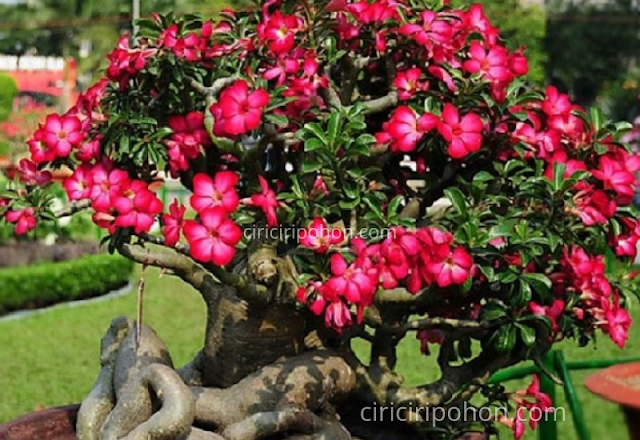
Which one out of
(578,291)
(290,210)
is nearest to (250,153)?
(290,210)

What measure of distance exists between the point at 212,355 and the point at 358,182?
1.91 ft

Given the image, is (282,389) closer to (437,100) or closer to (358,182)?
(358,182)

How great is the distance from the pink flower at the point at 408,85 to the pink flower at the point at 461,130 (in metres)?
0.16

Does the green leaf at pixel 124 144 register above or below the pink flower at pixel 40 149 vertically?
above

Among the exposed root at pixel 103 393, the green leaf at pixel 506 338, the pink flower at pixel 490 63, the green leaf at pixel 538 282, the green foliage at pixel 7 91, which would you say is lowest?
the green foliage at pixel 7 91

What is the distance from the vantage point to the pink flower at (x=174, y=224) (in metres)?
2.04

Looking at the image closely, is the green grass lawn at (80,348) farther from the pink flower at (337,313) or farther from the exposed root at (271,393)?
the pink flower at (337,313)

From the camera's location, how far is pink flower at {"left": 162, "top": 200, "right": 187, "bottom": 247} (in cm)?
204

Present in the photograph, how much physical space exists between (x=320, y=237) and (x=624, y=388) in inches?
33.3

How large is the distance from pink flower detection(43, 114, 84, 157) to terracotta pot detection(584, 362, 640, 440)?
1.29 meters

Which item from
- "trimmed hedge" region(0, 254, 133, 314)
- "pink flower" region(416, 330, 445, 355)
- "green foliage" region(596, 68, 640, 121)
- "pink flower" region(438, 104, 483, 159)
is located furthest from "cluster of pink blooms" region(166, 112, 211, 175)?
"green foliage" region(596, 68, 640, 121)

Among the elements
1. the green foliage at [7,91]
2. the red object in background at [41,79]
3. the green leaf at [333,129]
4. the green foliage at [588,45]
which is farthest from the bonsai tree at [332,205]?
the green foliage at [588,45]

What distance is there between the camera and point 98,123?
2338mm

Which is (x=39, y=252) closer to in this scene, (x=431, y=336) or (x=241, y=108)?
(x=431, y=336)
